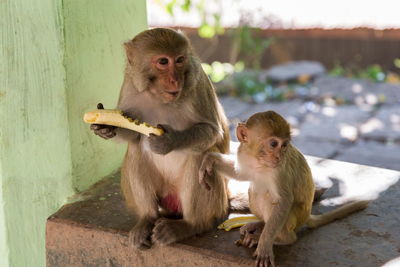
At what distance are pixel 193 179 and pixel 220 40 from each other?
660 centimetres

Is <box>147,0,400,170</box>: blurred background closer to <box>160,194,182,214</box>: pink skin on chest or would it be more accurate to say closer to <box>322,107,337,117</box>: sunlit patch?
<box>322,107,337,117</box>: sunlit patch

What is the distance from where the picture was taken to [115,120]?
2.76 metres

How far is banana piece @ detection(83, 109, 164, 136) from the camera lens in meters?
2.73

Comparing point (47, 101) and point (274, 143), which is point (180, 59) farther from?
point (47, 101)

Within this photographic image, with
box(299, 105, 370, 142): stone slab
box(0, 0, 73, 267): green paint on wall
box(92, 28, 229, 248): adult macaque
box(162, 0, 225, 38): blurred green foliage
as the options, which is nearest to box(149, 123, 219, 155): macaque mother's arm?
box(92, 28, 229, 248): adult macaque

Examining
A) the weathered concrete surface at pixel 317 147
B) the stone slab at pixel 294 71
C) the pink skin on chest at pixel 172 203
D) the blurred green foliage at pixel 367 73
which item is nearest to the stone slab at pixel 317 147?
the weathered concrete surface at pixel 317 147

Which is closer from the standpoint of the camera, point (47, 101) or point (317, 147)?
point (47, 101)

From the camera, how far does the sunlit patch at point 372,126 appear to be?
6.47m

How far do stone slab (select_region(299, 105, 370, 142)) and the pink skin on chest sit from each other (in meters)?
3.55

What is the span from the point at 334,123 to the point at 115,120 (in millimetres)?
4431

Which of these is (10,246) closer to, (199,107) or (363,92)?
(199,107)

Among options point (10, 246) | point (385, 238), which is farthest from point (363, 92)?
point (10, 246)

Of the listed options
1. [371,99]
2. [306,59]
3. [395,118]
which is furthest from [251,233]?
[306,59]

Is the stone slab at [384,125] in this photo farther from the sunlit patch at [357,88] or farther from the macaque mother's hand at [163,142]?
the macaque mother's hand at [163,142]
